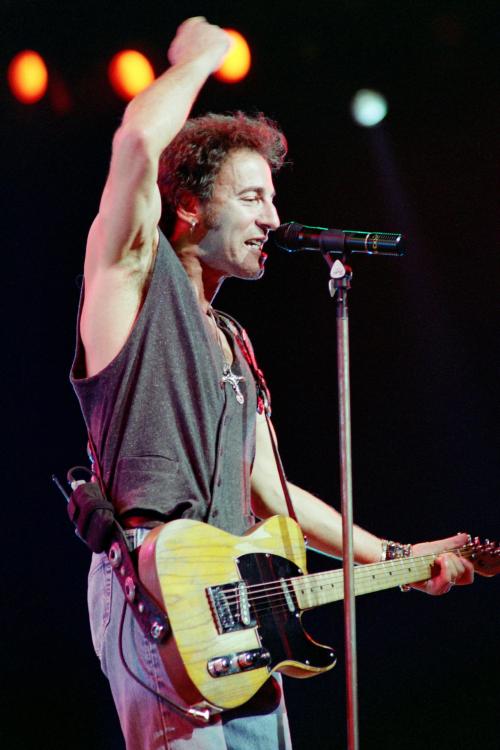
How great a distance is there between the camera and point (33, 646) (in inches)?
163

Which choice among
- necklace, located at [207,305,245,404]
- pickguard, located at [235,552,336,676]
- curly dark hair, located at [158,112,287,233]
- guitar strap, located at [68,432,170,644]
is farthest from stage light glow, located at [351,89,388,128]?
guitar strap, located at [68,432,170,644]

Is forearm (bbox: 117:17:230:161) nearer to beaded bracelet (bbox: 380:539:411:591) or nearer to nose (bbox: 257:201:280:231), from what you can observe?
nose (bbox: 257:201:280:231)

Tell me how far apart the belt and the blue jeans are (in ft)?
0.43

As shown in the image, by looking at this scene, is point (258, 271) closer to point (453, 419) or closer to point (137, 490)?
point (137, 490)

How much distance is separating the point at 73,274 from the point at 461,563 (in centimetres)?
242

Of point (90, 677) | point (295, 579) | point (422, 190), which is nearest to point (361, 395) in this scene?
point (422, 190)

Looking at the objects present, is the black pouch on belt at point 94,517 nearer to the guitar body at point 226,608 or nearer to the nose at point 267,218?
the guitar body at point 226,608

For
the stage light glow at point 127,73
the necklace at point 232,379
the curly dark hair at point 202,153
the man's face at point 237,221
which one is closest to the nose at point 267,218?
the man's face at point 237,221

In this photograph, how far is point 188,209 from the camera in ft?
9.19

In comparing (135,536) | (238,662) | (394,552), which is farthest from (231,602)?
(394,552)

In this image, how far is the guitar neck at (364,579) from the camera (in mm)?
2352

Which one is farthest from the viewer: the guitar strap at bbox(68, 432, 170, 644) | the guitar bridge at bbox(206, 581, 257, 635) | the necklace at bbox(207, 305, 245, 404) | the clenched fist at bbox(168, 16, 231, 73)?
the necklace at bbox(207, 305, 245, 404)

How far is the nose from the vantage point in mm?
2750

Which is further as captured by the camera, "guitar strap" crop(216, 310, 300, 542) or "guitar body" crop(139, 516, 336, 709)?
"guitar strap" crop(216, 310, 300, 542)
